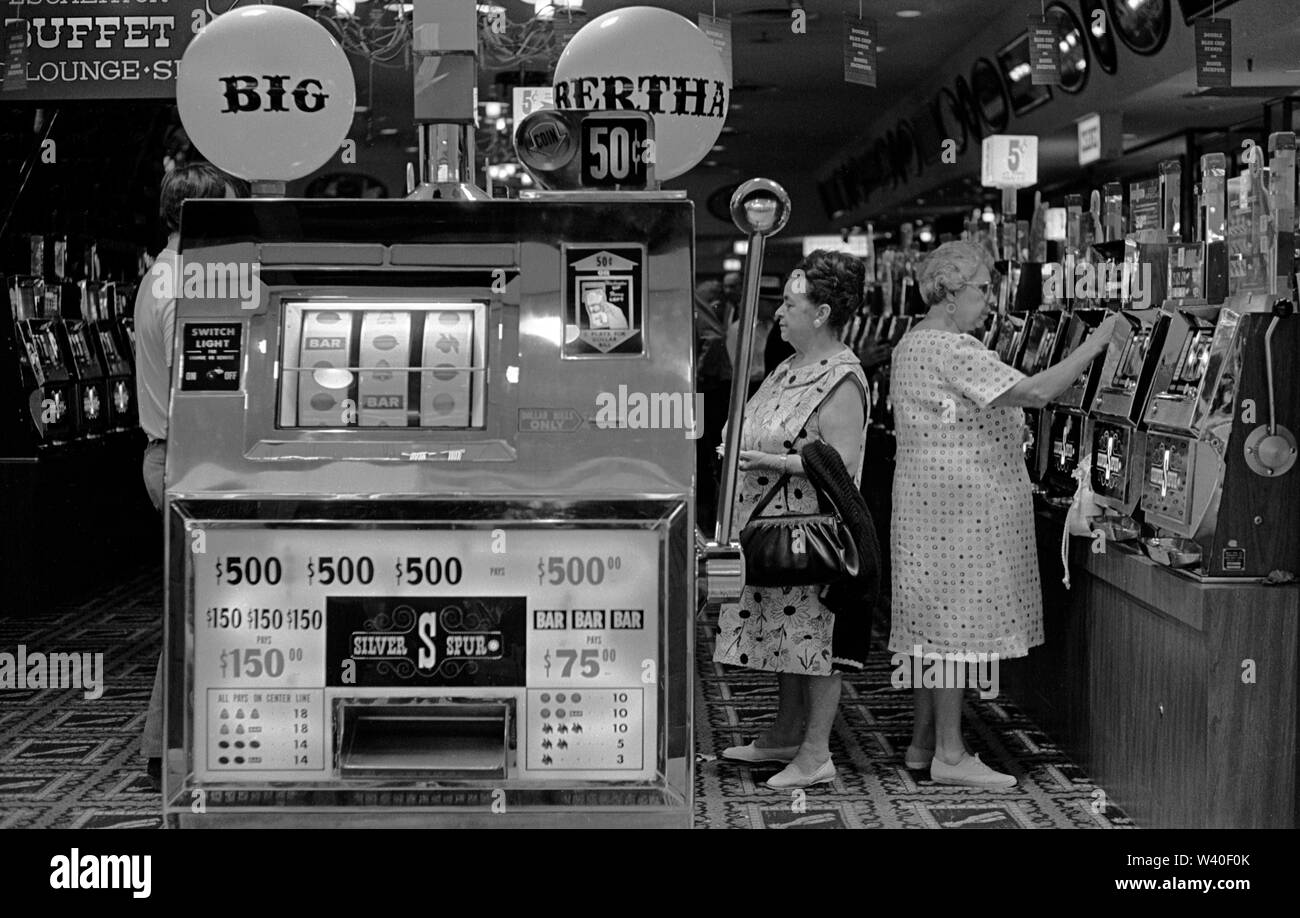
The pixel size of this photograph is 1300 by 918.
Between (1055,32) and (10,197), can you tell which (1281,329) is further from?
(10,197)

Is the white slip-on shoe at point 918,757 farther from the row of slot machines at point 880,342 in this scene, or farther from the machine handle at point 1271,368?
the row of slot machines at point 880,342

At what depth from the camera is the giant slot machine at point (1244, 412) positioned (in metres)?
3.49

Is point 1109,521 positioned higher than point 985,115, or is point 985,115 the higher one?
point 985,115

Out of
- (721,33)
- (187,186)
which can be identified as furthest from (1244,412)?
(721,33)

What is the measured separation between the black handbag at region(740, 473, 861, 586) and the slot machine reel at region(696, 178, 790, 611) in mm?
1520

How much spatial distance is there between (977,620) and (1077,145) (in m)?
6.03

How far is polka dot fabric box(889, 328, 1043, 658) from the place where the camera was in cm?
431

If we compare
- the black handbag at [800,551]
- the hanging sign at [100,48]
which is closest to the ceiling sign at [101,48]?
the hanging sign at [100,48]

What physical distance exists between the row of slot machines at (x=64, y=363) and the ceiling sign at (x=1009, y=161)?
4.63m

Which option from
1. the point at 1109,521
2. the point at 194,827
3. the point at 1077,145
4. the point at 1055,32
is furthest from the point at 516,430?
the point at 1077,145

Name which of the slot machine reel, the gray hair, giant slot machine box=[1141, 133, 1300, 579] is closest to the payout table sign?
the slot machine reel

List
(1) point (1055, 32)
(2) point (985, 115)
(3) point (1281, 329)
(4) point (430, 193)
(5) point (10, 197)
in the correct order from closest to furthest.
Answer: (4) point (430, 193), (3) point (1281, 329), (5) point (10, 197), (1) point (1055, 32), (2) point (985, 115)

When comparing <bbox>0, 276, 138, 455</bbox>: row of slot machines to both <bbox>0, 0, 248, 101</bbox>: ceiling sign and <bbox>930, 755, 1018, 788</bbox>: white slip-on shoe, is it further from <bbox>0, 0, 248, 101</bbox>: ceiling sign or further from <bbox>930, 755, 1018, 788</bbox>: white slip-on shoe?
<bbox>930, 755, 1018, 788</bbox>: white slip-on shoe
